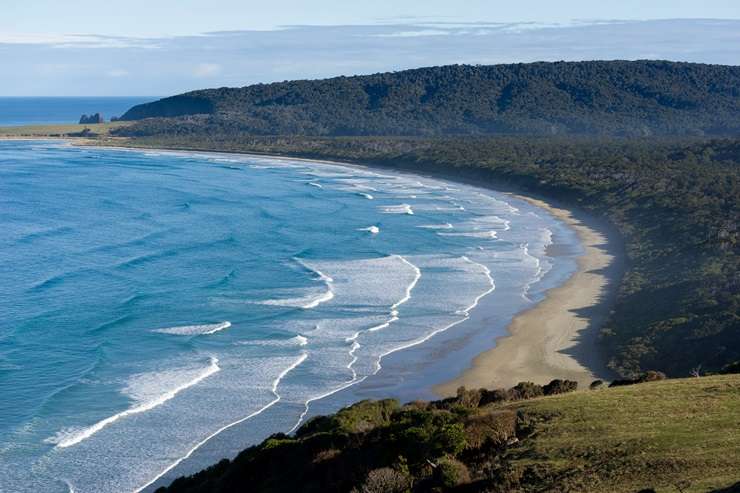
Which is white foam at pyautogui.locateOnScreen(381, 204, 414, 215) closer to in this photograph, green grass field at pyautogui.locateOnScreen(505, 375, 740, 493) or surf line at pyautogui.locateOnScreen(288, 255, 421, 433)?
surf line at pyautogui.locateOnScreen(288, 255, 421, 433)

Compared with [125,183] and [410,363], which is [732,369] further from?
[125,183]

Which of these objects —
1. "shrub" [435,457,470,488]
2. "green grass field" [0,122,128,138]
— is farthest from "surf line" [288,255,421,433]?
"green grass field" [0,122,128,138]

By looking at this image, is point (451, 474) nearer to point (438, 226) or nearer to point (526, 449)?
point (526, 449)

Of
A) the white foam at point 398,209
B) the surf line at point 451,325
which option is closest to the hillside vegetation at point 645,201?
the surf line at point 451,325

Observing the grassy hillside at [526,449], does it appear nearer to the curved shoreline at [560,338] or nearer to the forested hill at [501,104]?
the curved shoreline at [560,338]

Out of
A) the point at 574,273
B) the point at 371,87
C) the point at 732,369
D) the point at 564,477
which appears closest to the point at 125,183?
the point at 574,273

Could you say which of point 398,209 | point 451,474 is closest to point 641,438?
point 451,474
